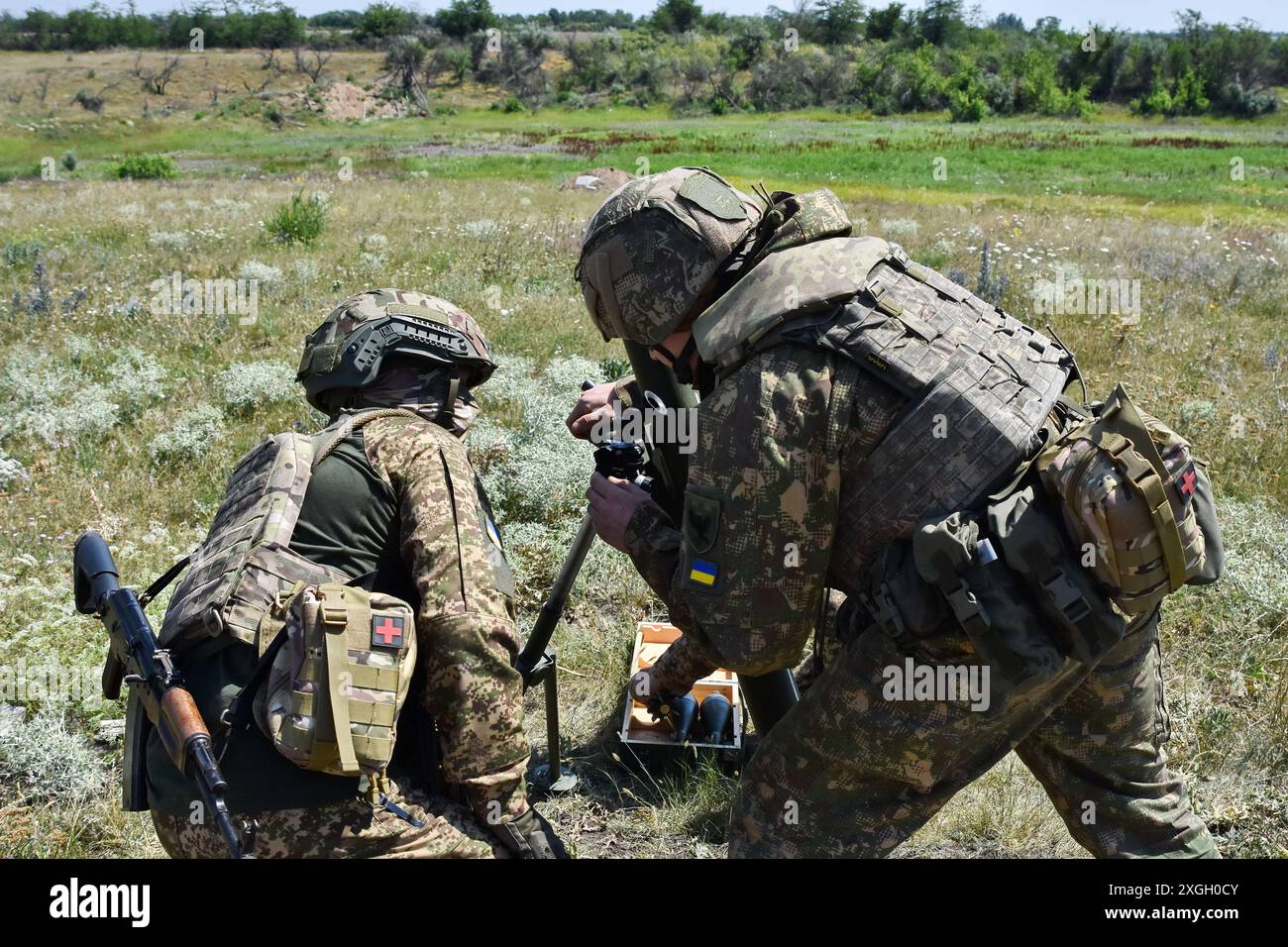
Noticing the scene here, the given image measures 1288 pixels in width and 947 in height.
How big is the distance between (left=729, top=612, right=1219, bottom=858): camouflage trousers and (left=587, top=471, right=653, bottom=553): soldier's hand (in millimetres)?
767

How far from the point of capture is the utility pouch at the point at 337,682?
2.56 m

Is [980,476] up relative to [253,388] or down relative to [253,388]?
up

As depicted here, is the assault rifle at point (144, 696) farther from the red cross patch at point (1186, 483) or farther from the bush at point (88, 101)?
the bush at point (88, 101)

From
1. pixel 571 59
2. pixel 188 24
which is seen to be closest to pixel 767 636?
pixel 571 59

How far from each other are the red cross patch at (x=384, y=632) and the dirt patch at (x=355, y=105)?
6667 cm

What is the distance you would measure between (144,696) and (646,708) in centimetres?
214

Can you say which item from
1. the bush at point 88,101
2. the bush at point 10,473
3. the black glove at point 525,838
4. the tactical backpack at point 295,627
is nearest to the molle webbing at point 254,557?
the tactical backpack at point 295,627

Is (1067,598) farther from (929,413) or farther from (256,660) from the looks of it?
(256,660)

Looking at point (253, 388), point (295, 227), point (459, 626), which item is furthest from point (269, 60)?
point (459, 626)

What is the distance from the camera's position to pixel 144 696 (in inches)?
111

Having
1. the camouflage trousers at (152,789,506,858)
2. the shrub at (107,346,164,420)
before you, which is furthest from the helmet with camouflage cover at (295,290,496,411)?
the shrub at (107,346,164,420)

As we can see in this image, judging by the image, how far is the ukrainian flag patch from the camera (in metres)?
2.84
